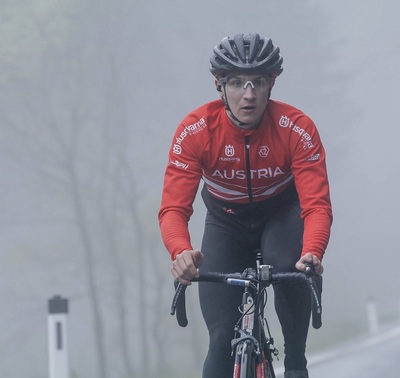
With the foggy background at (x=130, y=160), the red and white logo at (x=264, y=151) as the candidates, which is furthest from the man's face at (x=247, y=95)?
the foggy background at (x=130, y=160)

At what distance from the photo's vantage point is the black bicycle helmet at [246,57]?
469 cm

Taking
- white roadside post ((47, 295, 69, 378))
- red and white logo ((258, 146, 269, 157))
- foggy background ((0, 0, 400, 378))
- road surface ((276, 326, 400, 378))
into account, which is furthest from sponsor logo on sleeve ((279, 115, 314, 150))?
foggy background ((0, 0, 400, 378))

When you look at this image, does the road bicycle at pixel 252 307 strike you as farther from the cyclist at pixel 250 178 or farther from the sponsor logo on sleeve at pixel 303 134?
the sponsor logo on sleeve at pixel 303 134

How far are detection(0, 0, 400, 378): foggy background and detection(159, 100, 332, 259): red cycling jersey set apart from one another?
7.89 m

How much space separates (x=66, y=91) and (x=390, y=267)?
6.60m

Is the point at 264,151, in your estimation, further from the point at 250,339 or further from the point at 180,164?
the point at 250,339

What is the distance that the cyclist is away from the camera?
4707 mm

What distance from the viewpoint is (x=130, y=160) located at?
15.6m

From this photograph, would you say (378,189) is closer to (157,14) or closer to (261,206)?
(157,14)

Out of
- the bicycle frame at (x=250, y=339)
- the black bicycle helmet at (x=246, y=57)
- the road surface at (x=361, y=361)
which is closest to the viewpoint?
the bicycle frame at (x=250, y=339)

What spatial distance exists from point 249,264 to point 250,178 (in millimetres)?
432

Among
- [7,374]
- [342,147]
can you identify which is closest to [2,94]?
[7,374]

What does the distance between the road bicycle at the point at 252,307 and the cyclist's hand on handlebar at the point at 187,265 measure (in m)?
0.06

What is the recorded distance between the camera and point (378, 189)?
19688 millimetres
